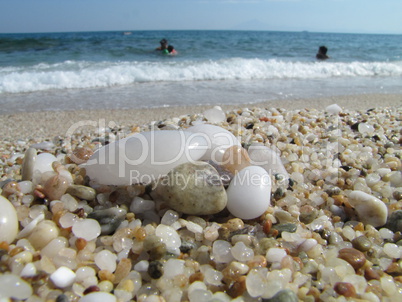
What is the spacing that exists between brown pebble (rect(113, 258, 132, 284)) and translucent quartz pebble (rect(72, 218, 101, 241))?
18cm

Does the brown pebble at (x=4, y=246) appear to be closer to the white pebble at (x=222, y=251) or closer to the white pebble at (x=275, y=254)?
the white pebble at (x=222, y=251)

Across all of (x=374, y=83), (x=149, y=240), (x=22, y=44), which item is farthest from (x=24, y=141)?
(x=22, y=44)

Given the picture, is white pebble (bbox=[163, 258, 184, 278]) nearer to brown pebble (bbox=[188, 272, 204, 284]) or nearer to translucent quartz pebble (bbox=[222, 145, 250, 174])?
brown pebble (bbox=[188, 272, 204, 284])

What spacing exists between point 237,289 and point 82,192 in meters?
0.78

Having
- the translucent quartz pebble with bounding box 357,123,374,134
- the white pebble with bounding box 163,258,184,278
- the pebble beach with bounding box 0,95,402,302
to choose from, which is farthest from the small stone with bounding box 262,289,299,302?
the translucent quartz pebble with bounding box 357,123,374,134

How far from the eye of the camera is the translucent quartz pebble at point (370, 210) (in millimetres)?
1514

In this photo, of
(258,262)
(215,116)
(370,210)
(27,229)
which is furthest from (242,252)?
(215,116)

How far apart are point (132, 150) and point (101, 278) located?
601 mm

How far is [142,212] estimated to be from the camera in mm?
1463

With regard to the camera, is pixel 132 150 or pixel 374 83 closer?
pixel 132 150

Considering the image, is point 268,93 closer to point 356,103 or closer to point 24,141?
point 356,103

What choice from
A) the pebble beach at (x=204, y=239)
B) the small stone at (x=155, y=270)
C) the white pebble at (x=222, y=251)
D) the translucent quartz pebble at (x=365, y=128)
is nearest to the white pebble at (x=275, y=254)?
the pebble beach at (x=204, y=239)

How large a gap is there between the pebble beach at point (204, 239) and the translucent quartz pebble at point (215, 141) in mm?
98

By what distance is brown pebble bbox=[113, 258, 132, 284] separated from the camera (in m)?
1.14
